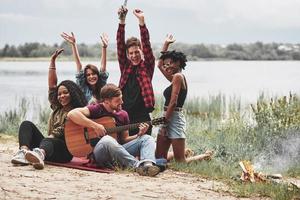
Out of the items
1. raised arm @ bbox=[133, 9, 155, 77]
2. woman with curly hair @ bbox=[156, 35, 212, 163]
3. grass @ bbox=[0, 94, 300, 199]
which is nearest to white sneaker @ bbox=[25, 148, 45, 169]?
woman with curly hair @ bbox=[156, 35, 212, 163]

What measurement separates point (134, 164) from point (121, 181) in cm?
61

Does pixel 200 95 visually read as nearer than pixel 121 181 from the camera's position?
No

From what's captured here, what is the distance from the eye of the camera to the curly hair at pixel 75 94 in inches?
312

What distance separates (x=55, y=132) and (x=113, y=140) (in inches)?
30.6

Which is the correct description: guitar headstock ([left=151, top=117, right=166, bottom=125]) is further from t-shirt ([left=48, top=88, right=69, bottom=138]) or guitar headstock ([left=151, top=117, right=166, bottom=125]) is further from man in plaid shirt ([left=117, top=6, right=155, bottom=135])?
t-shirt ([left=48, top=88, right=69, bottom=138])

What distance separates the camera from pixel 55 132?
791cm

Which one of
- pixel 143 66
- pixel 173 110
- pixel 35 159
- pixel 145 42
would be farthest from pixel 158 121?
pixel 35 159

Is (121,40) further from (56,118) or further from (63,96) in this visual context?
(56,118)

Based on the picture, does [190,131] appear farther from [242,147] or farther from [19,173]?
[19,173]

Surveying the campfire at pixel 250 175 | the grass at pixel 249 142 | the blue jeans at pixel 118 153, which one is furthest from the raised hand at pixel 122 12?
the campfire at pixel 250 175

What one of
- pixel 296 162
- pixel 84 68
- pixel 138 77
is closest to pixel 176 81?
pixel 138 77

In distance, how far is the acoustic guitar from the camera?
25.2 ft

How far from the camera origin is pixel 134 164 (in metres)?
7.51

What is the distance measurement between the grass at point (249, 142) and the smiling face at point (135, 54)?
125 centimetres
